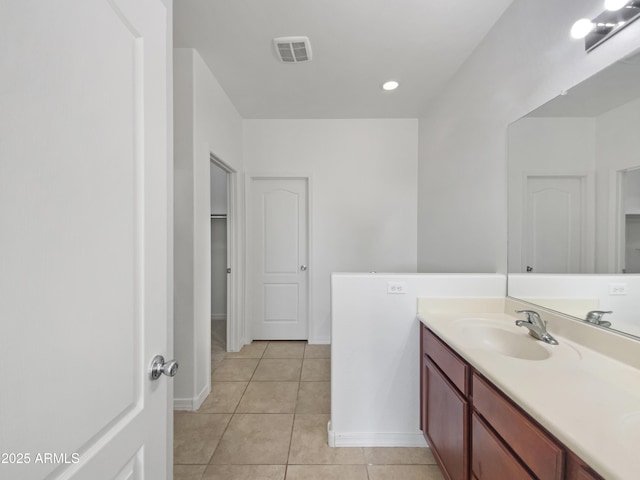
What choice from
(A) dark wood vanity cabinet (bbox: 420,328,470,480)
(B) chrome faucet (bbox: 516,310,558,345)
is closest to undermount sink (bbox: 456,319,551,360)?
(B) chrome faucet (bbox: 516,310,558,345)

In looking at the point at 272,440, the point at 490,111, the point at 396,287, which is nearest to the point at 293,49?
the point at 490,111

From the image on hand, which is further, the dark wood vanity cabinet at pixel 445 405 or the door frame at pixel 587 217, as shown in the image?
the door frame at pixel 587 217

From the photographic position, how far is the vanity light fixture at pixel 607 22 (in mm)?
1038

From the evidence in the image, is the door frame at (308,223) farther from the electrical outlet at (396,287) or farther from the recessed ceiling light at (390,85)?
the electrical outlet at (396,287)

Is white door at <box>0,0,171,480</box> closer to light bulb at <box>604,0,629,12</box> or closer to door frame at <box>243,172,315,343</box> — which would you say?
light bulb at <box>604,0,629,12</box>

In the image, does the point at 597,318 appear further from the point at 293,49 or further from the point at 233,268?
the point at 233,268

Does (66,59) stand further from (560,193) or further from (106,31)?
(560,193)

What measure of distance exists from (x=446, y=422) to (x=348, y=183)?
8.37 feet

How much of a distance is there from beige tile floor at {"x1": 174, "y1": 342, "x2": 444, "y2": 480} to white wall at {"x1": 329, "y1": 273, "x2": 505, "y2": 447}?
11 cm

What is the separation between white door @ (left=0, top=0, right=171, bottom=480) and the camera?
449 mm

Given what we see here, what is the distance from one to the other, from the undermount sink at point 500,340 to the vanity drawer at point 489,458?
1.04ft

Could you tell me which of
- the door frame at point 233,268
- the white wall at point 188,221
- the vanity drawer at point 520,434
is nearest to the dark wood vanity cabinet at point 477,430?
the vanity drawer at point 520,434

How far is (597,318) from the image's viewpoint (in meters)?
1.15

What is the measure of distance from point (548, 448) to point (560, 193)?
1.22 m
